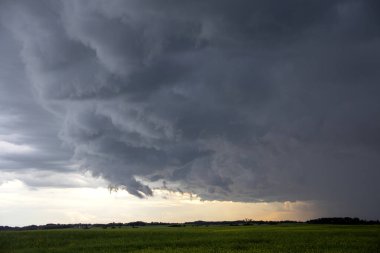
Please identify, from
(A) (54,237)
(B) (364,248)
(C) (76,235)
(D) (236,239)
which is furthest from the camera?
(C) (76,235)

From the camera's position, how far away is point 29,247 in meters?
58.0

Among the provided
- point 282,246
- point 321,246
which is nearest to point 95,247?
point 282,246

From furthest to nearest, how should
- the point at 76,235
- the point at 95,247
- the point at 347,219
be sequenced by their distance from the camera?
Result: the point at 347,219
the point at 76,235
the point at 95,247

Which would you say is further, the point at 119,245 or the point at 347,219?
the point at 347,219

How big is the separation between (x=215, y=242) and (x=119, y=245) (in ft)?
41.8

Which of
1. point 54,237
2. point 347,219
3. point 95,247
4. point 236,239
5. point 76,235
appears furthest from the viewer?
point 347,219

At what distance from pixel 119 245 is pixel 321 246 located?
84.1ft

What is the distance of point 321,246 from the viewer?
49.3 m

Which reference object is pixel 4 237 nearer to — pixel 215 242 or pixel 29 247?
pixel 29 247

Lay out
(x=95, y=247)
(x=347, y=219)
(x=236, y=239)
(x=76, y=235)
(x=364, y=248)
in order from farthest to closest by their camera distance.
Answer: (x=347, y=219), (x=76, y=235), (x=236, y=239), (x=95, y=247), (x=364, y=248)

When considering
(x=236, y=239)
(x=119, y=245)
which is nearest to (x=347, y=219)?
(x=236, y=239)

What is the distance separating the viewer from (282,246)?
49000 millimetres

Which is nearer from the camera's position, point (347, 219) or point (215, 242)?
point (215, 242)

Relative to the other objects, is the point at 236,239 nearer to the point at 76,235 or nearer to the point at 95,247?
the point at 95,247
